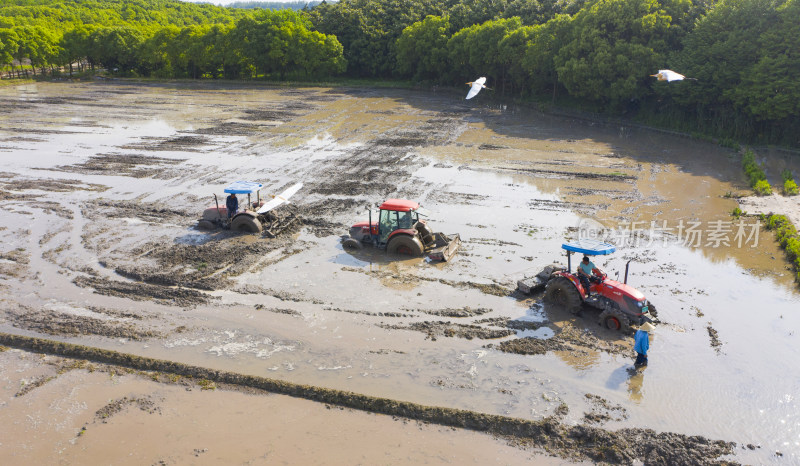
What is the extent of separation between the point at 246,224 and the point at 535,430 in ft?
35.0

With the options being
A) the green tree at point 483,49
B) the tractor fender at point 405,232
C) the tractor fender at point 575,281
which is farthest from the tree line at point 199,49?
the tractor fender at point 575,281

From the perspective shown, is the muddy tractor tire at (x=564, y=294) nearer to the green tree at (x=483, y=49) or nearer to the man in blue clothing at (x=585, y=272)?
the man in blue clothing at (x=585, y=272)

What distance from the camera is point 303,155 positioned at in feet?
87.7

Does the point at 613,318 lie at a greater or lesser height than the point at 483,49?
lesser

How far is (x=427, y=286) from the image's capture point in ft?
43.4

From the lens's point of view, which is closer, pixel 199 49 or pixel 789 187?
pixel 789 187

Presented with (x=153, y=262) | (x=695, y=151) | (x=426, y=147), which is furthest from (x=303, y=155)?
(x=695, y=151)

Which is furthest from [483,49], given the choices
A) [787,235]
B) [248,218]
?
[248,218]

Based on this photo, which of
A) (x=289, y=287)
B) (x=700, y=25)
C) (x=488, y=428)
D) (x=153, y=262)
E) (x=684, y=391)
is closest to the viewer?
(x=488, y=428)

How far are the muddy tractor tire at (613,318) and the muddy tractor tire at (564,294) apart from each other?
1.80 feet

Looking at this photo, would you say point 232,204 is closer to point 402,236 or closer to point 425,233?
point 402,236

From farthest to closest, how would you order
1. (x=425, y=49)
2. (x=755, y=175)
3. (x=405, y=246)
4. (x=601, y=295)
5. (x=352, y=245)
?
1. (x=425, y=49)
2. (x=755, y=175)
3. (x=352, y=245)
4. (x=405, y=246)
5. (x=601, y=295)

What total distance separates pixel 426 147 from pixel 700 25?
56.1 feet

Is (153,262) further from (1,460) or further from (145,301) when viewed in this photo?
(1,460)
